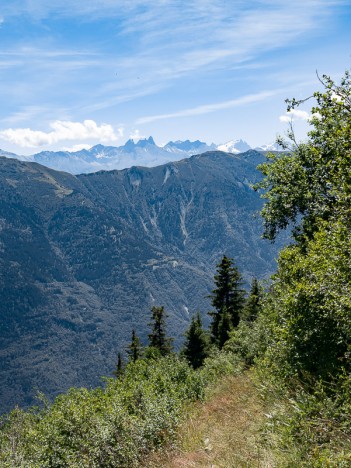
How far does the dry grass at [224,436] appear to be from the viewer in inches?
341

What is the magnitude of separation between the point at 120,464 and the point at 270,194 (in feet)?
55.7

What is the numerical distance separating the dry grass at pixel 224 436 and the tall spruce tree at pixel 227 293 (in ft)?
141

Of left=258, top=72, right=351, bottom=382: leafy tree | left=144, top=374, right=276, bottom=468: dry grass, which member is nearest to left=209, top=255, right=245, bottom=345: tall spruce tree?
left=258, top=72, right=351, bottom=382: leafy tree

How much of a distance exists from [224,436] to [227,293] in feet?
165

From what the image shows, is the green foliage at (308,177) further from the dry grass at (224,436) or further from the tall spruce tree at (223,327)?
the tall spruce tree at (223,327)

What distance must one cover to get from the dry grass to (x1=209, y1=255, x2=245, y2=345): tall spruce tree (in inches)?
1697

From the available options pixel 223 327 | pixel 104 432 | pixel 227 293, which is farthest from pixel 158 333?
pixel 104 432

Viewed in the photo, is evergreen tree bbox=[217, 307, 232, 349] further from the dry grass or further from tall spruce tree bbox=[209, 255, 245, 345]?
the dry grass

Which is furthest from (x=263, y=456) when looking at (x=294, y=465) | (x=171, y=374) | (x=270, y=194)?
(x=270, y=194)

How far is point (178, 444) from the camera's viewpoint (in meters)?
11.5

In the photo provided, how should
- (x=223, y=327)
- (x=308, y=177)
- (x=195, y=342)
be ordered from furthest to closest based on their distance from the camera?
(x=195, y=342) → (x=223, y=327) → (x=308, y=177)

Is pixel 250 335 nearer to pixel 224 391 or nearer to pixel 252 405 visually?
pixel 224 391

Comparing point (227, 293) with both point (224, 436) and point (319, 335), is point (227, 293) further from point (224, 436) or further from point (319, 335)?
point (224, 436)

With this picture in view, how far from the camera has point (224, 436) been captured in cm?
1032
